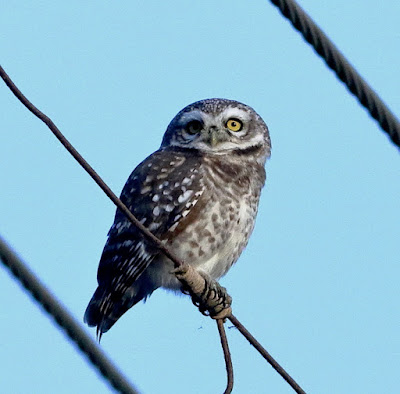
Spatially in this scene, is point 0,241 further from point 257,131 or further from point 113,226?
point 257,131

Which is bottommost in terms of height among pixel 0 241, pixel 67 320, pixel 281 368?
pixel 281 368

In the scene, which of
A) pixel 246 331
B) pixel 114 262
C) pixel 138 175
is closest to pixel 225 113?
pixel 138 175

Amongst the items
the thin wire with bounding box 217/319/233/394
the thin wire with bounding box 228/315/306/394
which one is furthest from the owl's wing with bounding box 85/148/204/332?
the thin wire with bounding box 228/315/306/394

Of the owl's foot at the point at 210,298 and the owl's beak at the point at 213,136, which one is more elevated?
the owl's beak at the point at 213,136

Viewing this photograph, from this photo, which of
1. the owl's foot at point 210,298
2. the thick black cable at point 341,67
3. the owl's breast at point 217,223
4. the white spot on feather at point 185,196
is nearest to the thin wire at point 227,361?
the owl's foot at point 210,298

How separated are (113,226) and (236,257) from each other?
0.83 metres

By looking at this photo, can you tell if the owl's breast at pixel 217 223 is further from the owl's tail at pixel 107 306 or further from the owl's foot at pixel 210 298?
the owl's foot at pixel 210 298

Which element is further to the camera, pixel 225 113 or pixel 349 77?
pixel 225 113

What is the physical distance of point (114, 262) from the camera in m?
5.96

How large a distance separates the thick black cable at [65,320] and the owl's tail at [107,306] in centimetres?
310

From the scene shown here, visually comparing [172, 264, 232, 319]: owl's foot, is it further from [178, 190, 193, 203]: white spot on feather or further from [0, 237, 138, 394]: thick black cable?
[0, 237, 138, 394]: thick black cable

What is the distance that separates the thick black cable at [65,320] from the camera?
275cm

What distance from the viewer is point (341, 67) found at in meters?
3.07

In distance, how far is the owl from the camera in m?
5.84
